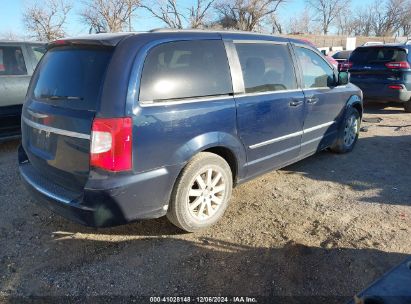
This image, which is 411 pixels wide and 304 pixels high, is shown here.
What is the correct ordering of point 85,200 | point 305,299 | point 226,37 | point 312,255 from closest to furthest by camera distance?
point 305,299 → point 85,200 → point 312,255 → point 226,37

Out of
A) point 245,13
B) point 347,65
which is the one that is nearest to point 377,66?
point 347,65

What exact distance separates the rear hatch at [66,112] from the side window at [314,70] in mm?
2561

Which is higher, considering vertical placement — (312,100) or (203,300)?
(312,100)

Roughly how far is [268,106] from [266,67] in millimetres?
445

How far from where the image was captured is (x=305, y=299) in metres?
2.53

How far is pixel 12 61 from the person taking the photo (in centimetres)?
583

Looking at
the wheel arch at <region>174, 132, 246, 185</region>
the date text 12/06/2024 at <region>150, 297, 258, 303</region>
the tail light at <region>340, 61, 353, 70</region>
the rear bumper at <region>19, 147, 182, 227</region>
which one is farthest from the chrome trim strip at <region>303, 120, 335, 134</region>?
the tail light at <region>340, 61, 353, 70</region>

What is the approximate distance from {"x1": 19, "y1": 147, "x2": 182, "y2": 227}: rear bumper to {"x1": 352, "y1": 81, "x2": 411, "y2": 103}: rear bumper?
23.8 ft

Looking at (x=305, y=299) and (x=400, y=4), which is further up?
(x=400, y=4)

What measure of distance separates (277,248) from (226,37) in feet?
6.52

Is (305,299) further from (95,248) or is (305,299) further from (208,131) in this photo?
(95,248)

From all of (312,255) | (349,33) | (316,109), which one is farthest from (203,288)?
(349,33)

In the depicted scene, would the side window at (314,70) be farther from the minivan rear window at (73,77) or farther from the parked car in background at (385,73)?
the parked car in background at (385,73)

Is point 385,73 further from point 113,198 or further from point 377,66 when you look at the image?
point 113,198
